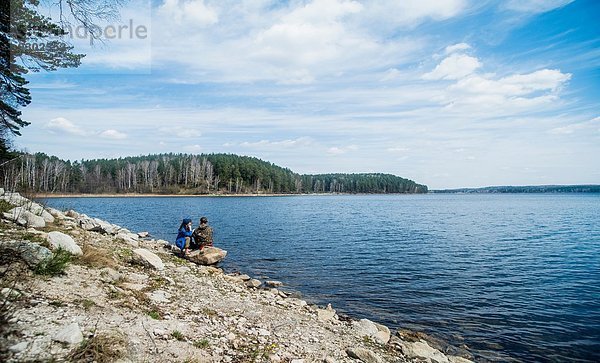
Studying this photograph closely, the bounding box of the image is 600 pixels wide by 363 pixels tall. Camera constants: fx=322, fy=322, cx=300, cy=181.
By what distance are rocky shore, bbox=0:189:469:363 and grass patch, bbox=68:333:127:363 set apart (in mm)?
17

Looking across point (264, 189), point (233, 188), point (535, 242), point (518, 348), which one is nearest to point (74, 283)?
point (518, 348)

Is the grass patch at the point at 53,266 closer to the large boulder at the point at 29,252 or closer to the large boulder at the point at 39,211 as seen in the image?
the large boulder at the point at 29,252

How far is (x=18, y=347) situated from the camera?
512 centimetres

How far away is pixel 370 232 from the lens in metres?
39.9

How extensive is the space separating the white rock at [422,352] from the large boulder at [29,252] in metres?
10.8

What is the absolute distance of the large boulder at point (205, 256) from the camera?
20.6m

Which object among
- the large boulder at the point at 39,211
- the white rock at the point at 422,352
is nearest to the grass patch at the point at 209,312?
the white rock at the point at 422,352

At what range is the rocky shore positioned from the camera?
5.87 meters

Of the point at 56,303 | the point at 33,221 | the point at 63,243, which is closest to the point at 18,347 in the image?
the point at 56,303

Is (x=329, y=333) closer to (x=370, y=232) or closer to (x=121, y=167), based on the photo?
(x=370, y=232)

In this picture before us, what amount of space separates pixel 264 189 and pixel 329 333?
157173 mm

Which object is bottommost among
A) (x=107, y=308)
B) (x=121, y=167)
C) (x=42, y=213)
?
(x=107, y=308)

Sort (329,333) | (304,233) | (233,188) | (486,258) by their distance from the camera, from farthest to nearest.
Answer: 1. (233,188)
2. (304,233)
3. (486,258)
4. (329,333)

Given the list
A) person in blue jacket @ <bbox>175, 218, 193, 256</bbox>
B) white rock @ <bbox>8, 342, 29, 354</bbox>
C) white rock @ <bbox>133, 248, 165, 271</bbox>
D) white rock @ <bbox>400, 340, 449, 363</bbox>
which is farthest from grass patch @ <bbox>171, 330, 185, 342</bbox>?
person in blue jacket @ <bbox>175, 218, 193, 256</bbox>
